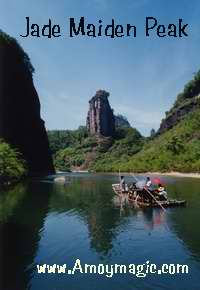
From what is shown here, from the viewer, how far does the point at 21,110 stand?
13000 centimetres

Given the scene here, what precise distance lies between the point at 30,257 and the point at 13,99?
102 meters

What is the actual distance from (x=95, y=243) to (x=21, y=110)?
104m

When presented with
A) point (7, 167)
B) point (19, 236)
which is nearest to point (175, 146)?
point (7, 167)

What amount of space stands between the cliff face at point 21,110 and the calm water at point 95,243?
68.8 meters

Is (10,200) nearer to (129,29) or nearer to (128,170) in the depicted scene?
(129,29)

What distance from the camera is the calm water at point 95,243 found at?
69.5 ft

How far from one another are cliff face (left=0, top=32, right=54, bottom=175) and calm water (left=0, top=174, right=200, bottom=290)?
6880 centimetres

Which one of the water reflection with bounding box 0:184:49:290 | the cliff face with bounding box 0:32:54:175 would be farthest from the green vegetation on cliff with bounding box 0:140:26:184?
the cliff face with bounding box 0:32:54:175

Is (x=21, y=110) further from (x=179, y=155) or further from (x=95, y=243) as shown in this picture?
(x=95, y=243)

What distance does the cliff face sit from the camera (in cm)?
11762

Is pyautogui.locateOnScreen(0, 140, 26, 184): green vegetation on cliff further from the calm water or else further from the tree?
the tree

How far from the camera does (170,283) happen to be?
20.7 m

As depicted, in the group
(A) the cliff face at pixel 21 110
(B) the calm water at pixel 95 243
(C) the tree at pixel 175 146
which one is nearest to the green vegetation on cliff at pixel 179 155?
(C) the tree at pixel 175 146

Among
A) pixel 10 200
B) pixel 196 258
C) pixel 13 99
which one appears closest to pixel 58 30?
pixel 196 258
